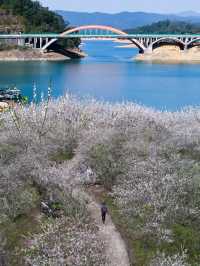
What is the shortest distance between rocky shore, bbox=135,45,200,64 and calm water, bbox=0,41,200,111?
18707mm

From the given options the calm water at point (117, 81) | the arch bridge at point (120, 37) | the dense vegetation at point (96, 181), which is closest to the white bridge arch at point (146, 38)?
the arch bridge at point (120, 37)

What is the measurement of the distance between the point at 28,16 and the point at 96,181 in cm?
11267

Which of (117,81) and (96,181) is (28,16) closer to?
(117,81)

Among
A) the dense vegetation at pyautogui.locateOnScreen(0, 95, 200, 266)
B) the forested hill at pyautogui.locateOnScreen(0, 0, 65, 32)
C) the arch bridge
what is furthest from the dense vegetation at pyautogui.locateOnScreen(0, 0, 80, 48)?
the dense vegetation at pyautogui.locateOnScreen(0, 95, 200, 266)

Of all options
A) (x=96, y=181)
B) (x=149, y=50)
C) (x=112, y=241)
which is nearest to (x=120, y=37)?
(x=149, y=50)

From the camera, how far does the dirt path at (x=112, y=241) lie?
16.6 meters

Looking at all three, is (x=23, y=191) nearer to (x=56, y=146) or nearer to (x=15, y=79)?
(x=56, y=146)

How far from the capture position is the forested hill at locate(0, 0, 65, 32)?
124625mm

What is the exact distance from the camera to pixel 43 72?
84812mm

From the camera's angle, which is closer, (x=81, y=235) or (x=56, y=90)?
(x=81, y=235)

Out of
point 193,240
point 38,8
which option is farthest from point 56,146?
point 38,8

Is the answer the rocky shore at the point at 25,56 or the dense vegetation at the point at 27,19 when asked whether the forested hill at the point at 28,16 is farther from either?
the rocky shore at the point at 25,56

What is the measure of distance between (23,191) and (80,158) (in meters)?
4.67

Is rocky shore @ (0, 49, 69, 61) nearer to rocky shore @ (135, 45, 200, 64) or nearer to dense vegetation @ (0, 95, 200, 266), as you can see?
rocky shore @ (135, 45, 200, 64)
